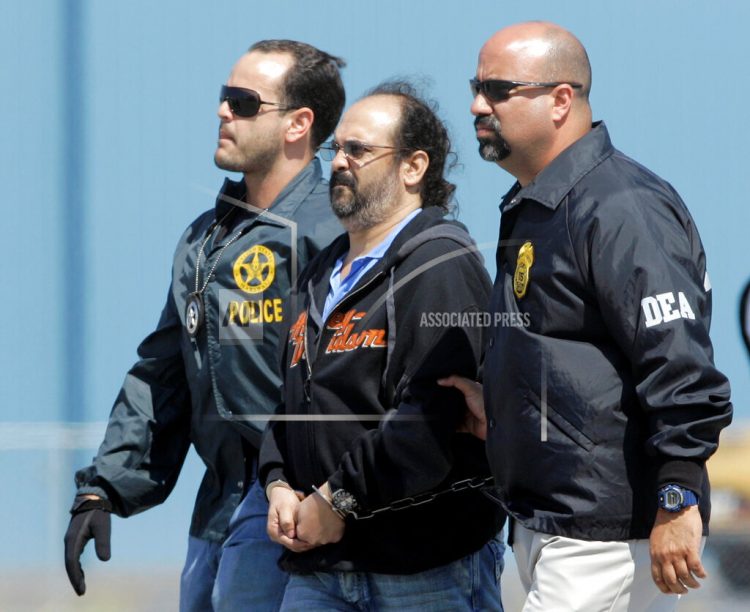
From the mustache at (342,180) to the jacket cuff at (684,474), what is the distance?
3.49 ft

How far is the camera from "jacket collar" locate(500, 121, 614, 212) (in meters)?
2.71

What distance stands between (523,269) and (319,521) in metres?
0.70

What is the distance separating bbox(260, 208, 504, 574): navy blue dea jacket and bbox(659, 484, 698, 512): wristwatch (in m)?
0.61

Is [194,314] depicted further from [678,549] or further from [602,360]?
[678,549]

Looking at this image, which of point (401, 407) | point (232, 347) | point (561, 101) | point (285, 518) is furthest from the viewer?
point (232, 347)

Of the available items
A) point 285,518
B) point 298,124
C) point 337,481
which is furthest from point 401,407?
point 298,124

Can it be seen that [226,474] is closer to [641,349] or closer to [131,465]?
[131,465]

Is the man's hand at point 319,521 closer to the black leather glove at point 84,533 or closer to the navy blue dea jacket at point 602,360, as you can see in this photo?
the navy blue dea jacket at point 602,360

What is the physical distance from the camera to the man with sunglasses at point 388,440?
2.96 m

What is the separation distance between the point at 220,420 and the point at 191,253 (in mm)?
448

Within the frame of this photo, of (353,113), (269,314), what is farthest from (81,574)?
(353,113)

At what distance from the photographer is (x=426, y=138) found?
3301 millimetres

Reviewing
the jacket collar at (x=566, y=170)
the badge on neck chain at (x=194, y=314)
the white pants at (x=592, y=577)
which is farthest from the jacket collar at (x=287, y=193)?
the white pants at (x=592, y=577)

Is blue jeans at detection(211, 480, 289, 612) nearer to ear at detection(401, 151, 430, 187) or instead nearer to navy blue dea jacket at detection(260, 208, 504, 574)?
navy blue dea jacket at detection(260, 208, 504, 574)
